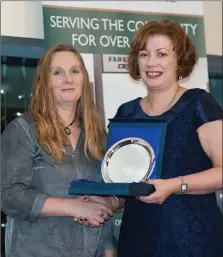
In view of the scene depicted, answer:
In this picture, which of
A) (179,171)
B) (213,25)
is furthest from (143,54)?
(213,25)

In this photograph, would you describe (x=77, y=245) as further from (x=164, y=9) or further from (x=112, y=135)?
(x=164, y=9)

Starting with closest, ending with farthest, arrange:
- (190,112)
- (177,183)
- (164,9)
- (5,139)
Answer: (177,183) < (190,112) < (5,139) < (164,9)

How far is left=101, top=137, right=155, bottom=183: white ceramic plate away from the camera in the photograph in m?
1.85

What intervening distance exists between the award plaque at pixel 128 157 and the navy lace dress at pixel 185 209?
0.22ft

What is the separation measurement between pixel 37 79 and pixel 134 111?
0.44m

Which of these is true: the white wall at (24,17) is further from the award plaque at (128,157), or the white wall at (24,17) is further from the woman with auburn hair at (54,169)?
the award plaque at (128,157)

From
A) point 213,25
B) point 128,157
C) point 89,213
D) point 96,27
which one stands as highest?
point 213,25

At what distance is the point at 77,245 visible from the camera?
79.8 inches

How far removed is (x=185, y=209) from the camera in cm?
185

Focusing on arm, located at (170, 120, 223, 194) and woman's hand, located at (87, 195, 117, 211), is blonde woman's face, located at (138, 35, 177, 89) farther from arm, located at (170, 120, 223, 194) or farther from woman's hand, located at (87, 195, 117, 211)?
woman's hand, located at (87, 195, 117, 211)

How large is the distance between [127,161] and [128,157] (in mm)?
16

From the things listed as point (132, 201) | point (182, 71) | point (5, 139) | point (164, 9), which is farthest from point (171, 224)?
point (164, 9)

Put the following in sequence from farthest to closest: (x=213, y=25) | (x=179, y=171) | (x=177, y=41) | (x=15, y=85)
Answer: (x=213, y=25) → (x=15, y=85) → (x=177, y=41) → (x=179, y=171)

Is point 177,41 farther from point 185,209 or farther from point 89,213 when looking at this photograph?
point 89,213
